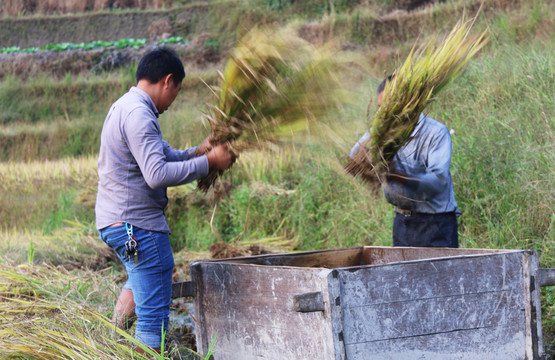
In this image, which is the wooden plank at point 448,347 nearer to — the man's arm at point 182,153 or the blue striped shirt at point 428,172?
the blue striped shirt at point 428,172

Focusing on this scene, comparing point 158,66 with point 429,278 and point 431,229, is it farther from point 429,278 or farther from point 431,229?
point 431,229

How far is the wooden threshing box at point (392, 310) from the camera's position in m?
2.12

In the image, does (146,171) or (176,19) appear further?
(176,19)

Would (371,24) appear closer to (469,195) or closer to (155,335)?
(469,195)

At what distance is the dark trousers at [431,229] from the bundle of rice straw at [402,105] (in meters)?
0.60

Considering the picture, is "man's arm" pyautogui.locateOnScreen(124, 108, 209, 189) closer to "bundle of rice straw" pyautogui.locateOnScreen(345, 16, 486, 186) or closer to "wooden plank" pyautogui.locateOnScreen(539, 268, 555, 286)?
"bundle of rice straw" pyautogui.locateOnScreen(345, 16, 486, 186)

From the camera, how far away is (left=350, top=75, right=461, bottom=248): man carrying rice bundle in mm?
3051

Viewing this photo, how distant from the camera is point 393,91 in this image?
2.70m

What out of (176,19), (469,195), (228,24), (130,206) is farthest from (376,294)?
(176,19)

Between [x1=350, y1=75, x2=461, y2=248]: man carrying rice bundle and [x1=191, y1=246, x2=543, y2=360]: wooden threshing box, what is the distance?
2.48 feet

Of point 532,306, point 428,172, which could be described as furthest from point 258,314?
point 428,172

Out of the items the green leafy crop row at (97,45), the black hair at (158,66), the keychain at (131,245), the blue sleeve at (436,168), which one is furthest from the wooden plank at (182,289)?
the green leafy crop row at (97,45)

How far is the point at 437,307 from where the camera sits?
2.24m

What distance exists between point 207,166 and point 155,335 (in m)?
0.73
